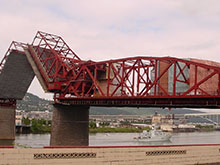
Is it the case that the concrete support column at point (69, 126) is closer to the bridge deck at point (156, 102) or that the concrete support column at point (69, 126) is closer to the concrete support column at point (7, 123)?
the bridge deck at point (156, 102)

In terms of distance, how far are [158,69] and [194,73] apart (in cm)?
719

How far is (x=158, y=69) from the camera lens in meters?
57.9

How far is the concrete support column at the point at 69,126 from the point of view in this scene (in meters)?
67.0

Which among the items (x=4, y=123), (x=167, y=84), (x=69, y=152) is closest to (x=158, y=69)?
(x=167, y=84)

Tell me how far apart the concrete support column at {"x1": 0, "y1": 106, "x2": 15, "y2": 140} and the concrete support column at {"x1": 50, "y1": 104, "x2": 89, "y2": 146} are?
60.3 feet

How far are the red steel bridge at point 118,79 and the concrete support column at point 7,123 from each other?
6.02 feet

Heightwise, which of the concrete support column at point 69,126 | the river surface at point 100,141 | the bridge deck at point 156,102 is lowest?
the river surface at point 100,141

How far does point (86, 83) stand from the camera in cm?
6956

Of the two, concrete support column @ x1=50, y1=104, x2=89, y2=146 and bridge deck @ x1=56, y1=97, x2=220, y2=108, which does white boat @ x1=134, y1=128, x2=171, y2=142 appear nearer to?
concrete support column @ x1=50, y1=104, x2=89, y2=146

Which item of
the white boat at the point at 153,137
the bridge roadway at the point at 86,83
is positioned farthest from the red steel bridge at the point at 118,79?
the white boat at the point at 153,137

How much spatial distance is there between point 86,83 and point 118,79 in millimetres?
7890

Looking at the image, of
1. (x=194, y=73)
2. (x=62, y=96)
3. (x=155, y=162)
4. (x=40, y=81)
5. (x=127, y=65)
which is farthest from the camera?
(x=40, y=81)

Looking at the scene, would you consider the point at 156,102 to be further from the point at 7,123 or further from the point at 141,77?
the point at 7,123

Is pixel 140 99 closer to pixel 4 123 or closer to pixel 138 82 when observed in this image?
pixel 138 82
